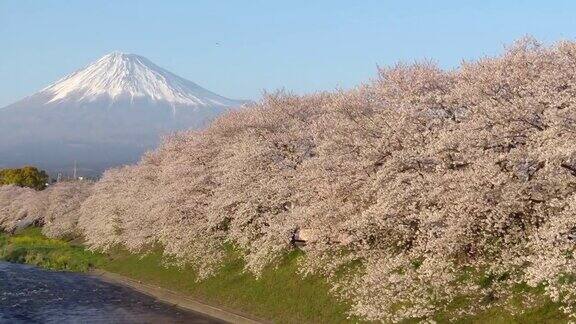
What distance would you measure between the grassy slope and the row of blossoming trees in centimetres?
71

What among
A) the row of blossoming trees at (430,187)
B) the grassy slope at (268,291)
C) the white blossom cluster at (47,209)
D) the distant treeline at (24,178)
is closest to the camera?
the row of blossoming trees at (430,187)

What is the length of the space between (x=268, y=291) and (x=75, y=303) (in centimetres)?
1342

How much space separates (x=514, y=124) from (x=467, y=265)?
5.10m

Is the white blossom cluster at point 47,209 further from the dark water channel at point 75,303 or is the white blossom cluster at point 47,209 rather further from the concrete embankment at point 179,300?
the concrete embankment at point 179,300

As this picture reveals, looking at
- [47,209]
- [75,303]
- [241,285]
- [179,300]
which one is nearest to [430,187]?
[241,285]

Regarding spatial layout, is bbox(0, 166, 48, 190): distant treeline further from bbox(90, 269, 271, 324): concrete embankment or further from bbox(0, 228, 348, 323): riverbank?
bbox(90, 269, 271, 324): concrete embankment

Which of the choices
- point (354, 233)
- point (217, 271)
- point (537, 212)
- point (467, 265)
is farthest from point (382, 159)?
point (217, 271)

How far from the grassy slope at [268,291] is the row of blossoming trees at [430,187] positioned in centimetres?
71

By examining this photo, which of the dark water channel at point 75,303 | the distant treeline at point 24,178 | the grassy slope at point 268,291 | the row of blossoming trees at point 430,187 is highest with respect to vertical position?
the distant treeline at point 24,178

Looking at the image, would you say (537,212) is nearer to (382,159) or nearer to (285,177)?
(382,159)

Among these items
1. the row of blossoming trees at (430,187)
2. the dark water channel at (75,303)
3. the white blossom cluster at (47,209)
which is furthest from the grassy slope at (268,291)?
the white blossom cluster at (47,209)

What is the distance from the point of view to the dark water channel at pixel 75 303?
34.0m

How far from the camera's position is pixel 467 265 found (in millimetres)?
21875

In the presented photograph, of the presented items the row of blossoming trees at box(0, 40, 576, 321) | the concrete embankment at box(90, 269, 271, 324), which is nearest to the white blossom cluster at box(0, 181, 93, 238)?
the concrete embankment at box(90, 269, 271, 324)
